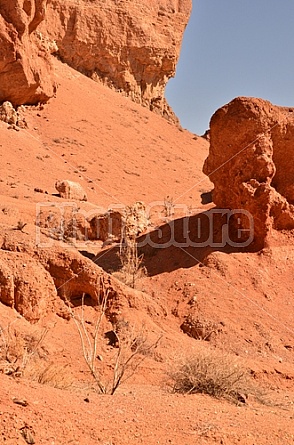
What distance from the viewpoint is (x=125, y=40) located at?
3194 centimetres

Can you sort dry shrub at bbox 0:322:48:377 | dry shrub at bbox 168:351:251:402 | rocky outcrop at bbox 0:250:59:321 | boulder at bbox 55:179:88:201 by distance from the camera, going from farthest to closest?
boulder at bbox 55:179:88:201 < rocky outcrop at bbox 0:250:59:321 < dry shrub at bbox 168:351:251:402 < dry shrub at bbox 0:322:48:377

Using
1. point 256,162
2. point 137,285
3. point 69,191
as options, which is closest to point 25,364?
point 137,285

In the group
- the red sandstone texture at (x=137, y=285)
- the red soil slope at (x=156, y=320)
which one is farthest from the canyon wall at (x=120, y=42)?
the red sandstone texture at (x=137, y=285)

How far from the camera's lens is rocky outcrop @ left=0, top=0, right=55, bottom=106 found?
20.5m

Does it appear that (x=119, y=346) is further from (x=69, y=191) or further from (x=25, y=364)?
(x=69, y=191)

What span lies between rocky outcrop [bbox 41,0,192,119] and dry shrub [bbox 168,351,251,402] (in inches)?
1021

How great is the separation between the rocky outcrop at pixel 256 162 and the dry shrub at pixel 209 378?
15.3ft

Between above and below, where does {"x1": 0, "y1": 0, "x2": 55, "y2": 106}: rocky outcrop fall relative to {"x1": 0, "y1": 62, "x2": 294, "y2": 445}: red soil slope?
above

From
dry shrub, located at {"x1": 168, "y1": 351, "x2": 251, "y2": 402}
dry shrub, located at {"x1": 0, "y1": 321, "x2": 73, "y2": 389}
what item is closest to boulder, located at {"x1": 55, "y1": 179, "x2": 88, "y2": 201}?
dry shrub, located at {"x1": 0, "y1": 321, "x2": 73, "y2": 389}

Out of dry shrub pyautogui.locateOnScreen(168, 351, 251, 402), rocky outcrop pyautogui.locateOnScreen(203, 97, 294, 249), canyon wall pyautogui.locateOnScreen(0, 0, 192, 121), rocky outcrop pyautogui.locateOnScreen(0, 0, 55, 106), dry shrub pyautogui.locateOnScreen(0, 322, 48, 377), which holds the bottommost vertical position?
dry shrub pyautogui.locateOnScreen(168, 351, 251, 402)

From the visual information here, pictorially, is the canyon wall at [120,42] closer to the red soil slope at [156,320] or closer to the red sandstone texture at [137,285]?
the red soil slope at [156,320]

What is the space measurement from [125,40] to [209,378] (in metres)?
28.9

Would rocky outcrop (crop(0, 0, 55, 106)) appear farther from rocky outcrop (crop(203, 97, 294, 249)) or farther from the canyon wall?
rocky outcrop (crop(203, 97, 294, 249))

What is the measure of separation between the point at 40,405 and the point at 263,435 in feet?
5.40
